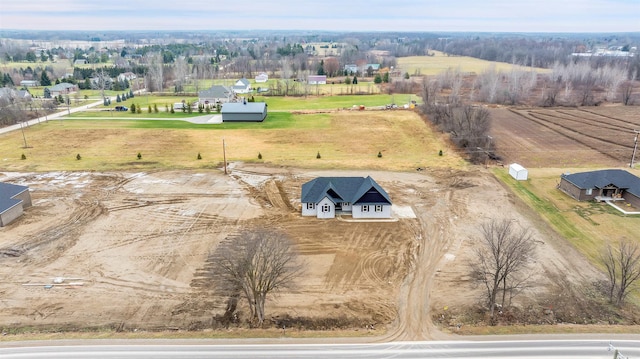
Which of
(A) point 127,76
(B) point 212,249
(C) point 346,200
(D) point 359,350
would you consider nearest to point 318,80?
(A) point 127,76

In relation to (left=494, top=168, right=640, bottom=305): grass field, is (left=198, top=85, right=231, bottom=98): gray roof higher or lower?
higher

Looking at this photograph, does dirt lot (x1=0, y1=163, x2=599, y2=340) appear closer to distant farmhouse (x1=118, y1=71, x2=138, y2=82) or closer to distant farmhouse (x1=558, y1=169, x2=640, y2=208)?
distant farmhouse (x1=558, y1=169, x2=640, y2=208)

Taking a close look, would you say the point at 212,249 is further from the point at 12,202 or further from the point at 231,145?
the point at 231,145

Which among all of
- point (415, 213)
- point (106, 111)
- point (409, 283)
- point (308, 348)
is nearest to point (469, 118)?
point (415, 213)

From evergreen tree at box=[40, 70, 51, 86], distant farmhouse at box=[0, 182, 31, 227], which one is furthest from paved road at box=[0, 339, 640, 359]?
evergreen tree at box=[40, 70, 51, 86]

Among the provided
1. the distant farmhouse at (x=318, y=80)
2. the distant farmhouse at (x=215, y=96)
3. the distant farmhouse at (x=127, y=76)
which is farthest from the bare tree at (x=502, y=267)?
the distant farmhouse at (x=127, y=76)

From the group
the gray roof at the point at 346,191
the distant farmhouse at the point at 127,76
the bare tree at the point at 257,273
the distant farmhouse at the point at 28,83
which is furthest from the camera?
the distant farmhouse at the point at 127,76

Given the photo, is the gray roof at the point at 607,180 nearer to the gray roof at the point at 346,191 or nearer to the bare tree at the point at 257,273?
the gray roof at the point at 346,191
